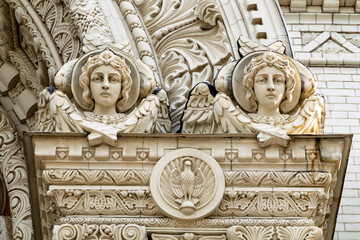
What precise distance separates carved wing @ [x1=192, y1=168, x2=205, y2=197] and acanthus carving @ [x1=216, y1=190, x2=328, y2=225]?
0.22 m

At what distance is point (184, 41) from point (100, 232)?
2.64m

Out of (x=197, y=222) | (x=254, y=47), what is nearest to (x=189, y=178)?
(x=197, y=222)

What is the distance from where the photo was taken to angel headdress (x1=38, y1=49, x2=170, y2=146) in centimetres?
1064

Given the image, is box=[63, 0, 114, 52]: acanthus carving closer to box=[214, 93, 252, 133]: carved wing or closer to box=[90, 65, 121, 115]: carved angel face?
box=[90, 65, 121, 115]: carved angel face

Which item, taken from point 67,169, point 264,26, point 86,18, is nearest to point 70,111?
point 67,169

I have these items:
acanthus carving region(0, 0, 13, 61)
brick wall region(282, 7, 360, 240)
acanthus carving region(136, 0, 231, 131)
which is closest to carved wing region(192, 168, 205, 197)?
acanthus carving region(136, 0, 231, 131)

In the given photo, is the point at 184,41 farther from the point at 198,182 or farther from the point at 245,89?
the point at 198,182

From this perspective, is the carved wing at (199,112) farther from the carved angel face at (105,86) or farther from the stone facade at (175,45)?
the carved angel face at (105,86)

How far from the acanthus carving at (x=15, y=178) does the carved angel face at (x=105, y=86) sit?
1887 millimetres

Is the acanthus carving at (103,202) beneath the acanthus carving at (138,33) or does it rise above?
beneath

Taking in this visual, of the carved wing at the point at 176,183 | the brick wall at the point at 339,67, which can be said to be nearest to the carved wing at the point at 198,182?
the carved wing at the point at 176,183

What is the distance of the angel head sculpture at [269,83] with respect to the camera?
10.7 meters

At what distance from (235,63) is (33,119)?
2715 millimetres

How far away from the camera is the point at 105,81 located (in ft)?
35.2
